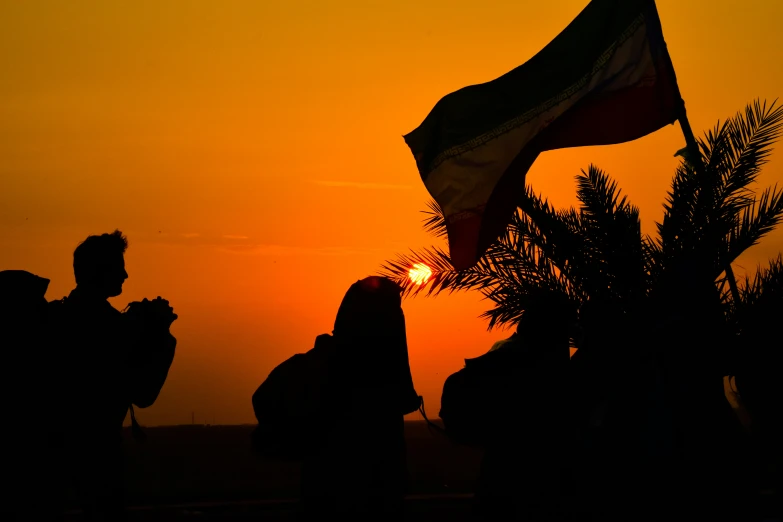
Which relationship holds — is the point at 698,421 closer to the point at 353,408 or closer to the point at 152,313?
the point at 353,408

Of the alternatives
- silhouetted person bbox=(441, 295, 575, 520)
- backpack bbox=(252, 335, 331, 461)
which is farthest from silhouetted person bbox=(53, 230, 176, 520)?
silhouetted person bbox=(441, 295, 575, 520)

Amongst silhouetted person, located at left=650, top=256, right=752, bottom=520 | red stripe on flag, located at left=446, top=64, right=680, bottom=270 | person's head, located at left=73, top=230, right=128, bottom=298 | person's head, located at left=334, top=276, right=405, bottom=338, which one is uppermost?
red stripe on flag, located at left=446, top=64, right=680, bottom=270

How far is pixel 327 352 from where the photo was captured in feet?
12.7

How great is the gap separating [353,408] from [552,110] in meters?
4.17

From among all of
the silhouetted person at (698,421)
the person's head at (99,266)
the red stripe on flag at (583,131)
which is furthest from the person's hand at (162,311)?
the red stripe on flag at (583,131)

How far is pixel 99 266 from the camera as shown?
4453mm

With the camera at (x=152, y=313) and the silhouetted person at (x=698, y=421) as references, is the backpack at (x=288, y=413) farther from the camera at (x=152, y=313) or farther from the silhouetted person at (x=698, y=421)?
the silhouetted person at (x=698, y=421)

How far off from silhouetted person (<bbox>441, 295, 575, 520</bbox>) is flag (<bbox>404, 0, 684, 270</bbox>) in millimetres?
3659

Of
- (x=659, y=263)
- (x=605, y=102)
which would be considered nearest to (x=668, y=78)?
(x=605, y=102)

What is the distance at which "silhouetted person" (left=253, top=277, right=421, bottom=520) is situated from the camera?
3.77 meters

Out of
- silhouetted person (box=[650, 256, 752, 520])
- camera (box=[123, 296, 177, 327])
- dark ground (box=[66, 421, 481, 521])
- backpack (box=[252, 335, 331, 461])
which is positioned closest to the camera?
silhouetted person (box=[650, 256, 752, 520])

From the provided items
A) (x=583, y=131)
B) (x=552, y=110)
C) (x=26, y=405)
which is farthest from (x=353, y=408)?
(x=583, y=131)

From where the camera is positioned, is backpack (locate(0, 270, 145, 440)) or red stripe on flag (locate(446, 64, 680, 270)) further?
red stripe on flag (locate(446, 64, 680, 270))

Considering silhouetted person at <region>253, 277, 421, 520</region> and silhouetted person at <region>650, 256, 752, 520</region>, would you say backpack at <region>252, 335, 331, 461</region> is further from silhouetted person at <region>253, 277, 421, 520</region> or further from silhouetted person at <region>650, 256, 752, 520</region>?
silhouetted person at <region>650, 256, 752, 520</region>
